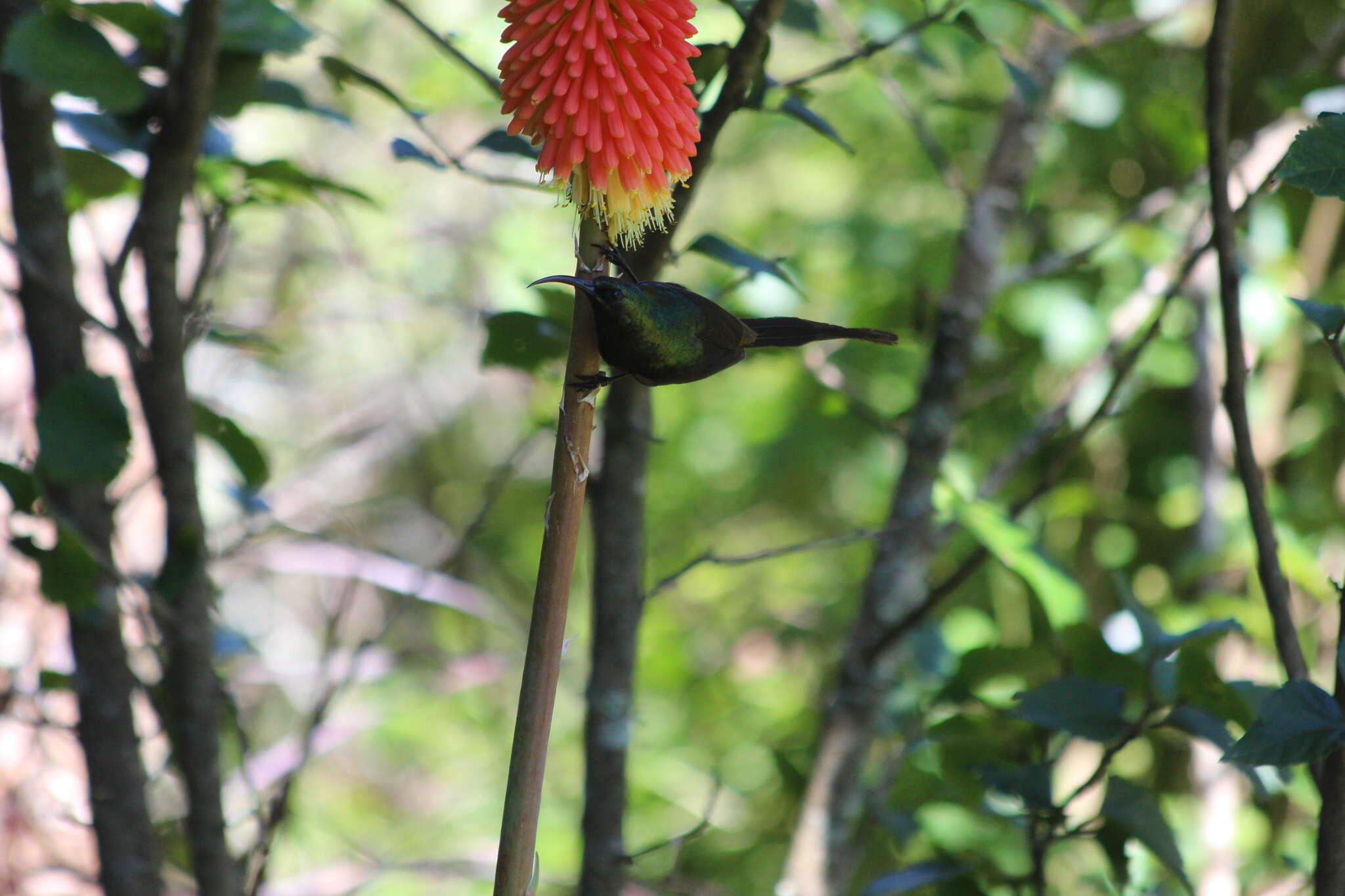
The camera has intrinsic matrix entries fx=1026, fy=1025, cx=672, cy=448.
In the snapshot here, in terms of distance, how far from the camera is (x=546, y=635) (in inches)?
15.4

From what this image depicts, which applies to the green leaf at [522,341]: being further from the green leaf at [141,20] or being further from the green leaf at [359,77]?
the green leaf at [141,20]

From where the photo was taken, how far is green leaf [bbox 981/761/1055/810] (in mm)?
705

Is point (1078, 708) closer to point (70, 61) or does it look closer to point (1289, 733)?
point (1289, 733)

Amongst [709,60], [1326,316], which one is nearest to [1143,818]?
[1326,316]

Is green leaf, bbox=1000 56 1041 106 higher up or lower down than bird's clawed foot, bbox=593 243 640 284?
higher up

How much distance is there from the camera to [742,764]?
5.16 ft

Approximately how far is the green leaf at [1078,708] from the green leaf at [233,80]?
64 cm

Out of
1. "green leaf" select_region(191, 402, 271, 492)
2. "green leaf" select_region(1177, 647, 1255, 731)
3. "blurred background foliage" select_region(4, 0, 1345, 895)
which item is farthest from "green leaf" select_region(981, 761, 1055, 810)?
"green leaf" select_region(191, 402, 271, 492)

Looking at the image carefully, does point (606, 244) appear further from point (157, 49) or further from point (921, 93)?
point (921, 93)

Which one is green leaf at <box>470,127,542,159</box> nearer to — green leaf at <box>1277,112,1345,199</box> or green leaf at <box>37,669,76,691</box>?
green leaf at <box>1277,112,1345,199</box>

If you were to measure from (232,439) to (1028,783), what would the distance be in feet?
2.10

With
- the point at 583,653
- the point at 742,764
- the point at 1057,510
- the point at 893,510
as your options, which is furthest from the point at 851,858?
the point at 583,653

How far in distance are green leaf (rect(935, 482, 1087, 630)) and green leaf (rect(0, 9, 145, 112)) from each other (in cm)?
61

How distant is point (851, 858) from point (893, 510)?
33 centimetres
